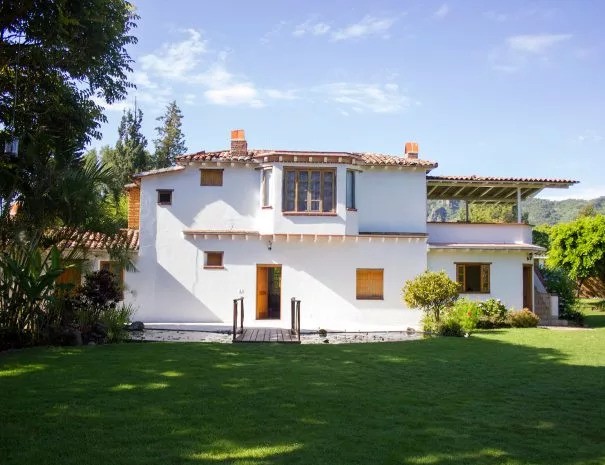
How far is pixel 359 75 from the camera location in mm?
14734

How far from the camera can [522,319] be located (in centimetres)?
1964

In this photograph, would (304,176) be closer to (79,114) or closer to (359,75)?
(359,75)

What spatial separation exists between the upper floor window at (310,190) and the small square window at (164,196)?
4.68 m

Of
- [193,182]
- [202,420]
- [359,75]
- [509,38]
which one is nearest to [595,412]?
[202,420]

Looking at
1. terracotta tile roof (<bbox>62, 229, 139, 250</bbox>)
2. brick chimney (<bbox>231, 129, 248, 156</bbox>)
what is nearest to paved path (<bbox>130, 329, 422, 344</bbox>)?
terracotta tile roof (<bbox>62, 229, 139, 250</bbox>)

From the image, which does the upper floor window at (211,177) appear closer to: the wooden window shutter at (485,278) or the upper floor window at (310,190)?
the upper floor window at (310,190)

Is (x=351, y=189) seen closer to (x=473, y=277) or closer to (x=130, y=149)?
(x=473, y=277)

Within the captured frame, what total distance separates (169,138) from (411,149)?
33.6m

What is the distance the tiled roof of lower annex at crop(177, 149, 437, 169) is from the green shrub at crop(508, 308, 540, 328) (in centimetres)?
658

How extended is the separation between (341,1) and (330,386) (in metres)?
11.4

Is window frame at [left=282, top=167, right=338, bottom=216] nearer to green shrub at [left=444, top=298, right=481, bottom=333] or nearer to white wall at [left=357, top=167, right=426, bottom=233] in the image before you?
white wall at [left=357, top=167, right=426, bottom=233]

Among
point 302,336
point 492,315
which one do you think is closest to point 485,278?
point 492,315

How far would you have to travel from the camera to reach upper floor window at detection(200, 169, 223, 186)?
20.9m

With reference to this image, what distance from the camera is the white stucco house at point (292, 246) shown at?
65.9 ft
